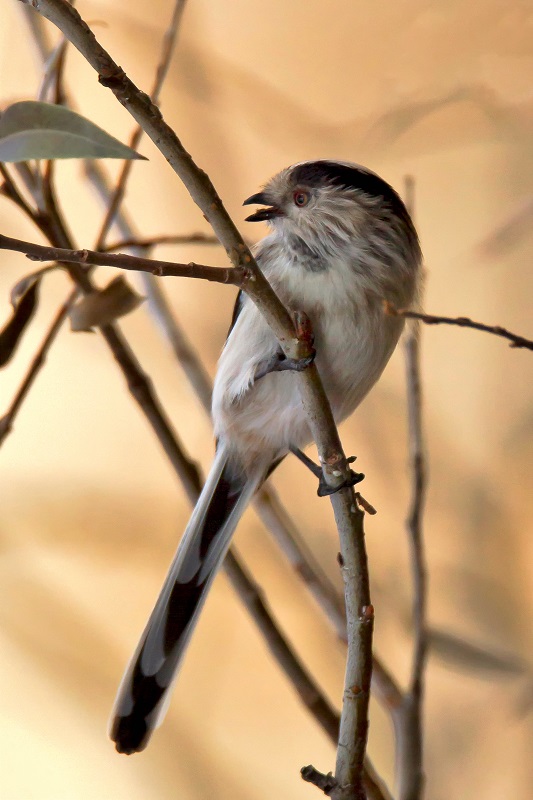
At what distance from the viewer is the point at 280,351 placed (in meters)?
1.00

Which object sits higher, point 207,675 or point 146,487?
point 146,487

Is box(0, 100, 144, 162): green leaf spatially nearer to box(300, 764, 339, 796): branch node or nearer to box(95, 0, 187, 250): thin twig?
box(95, 0, 187, 250): thin twig

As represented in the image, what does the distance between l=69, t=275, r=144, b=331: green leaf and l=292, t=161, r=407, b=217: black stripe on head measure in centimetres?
37

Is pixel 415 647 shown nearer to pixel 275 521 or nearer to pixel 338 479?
pixel 275 521

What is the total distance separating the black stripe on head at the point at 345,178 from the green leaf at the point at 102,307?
0.37 m

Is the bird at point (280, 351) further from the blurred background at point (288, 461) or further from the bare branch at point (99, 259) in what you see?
the blurred background at point (288, 461)

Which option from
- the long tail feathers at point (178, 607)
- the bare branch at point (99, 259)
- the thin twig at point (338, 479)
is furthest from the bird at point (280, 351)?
the bare branch at point (99, 259)

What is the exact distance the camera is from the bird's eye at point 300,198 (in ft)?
3.67

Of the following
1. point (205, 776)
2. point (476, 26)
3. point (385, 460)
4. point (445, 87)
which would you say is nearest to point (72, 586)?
point (205, 776)

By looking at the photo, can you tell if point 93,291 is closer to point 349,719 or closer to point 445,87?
point 349,719

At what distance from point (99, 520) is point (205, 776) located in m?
0.61

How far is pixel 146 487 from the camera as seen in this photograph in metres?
1.88

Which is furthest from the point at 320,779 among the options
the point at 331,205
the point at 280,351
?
the point at 331,205

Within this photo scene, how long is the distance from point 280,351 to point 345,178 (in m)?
0.29
